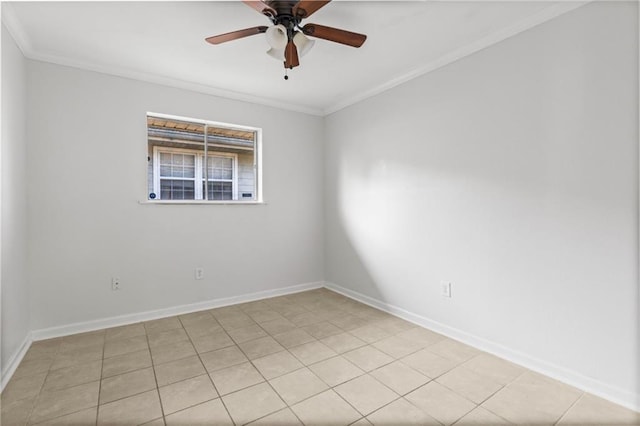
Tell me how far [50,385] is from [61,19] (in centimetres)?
251

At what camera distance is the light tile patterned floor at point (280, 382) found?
1691mm

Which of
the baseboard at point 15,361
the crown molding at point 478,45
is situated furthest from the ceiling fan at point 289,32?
the baseboard at point 15,361

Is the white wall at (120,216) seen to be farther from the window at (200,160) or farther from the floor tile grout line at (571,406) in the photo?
the floor tile grout line at (571,406)

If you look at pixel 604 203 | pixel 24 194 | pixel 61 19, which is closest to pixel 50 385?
pixel 24 194

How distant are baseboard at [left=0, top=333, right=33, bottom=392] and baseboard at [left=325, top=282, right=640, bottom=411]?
3.11m

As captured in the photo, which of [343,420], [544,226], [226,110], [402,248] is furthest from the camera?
[226,110]

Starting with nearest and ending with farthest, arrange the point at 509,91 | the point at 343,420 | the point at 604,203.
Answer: the point at 343,420 → the point at 604,203 → the point at 509,91

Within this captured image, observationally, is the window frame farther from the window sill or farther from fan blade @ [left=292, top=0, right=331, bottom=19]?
fan blade @ [left=292, top=0, right=331, bottom=19]

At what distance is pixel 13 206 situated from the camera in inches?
89.1

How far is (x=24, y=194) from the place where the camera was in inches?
100

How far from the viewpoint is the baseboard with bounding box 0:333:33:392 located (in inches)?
78.3

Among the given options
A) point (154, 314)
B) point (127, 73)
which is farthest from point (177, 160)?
point (154, 314)

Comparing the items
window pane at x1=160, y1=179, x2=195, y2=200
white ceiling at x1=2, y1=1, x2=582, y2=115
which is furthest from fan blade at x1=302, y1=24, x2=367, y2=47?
window pane at x1=160, y1=179, x2=195, y2=200

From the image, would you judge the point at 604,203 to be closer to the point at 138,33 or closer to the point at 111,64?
the point at 138,33
